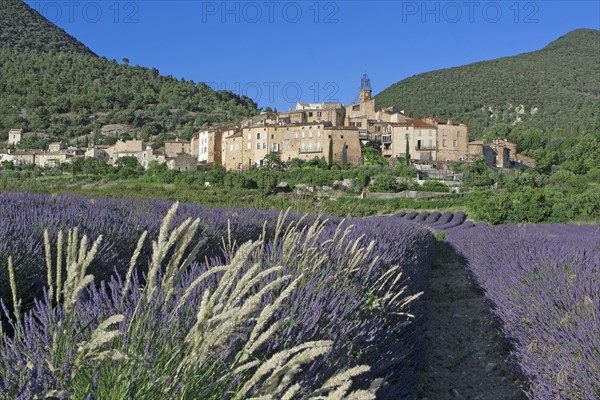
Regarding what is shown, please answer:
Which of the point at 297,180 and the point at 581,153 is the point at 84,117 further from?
the point at 581,153

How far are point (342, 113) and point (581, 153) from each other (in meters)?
33.5

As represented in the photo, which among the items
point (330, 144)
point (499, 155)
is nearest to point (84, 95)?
point (330, 144)

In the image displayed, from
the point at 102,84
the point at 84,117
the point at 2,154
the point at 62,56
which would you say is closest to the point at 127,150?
the point at 2,154

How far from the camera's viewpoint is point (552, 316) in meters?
4.60

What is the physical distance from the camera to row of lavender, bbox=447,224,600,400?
3.62 m

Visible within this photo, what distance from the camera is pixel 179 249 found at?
1.48 metres

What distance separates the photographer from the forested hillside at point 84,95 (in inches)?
4193

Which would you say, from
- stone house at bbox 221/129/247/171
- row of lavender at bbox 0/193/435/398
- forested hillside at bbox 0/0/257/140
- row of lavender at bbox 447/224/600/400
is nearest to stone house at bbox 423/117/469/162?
stone house at bbox 221/129/247/171

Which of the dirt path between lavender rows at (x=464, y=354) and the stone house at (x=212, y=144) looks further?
the stone house at (x=212, y=144)

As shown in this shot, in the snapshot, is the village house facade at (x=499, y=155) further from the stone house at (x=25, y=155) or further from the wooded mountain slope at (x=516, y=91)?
the stone house at (x=25, y=155)

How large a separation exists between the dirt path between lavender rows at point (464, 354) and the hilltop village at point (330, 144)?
2148 inches

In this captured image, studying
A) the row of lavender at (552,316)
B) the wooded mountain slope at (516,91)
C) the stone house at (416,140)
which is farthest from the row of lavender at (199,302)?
the wooded mountain slope at (516,91)

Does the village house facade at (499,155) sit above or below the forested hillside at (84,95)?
below

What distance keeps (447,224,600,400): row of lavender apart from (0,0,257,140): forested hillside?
9447 cm
